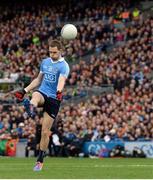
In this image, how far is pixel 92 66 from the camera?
1362 inches

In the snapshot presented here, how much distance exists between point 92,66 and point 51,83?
1927 centimetres

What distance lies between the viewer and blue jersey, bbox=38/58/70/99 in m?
15.3

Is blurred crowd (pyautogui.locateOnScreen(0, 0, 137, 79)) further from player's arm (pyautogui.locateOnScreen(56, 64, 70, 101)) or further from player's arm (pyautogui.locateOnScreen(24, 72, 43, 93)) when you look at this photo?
player's arm (pyautogui.locateOnScreen(56, 64, 70, 101))

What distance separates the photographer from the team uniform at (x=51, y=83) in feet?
50.2

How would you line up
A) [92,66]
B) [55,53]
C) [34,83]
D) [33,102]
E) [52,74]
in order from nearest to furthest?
[33,102], [55,53], [52,74], [34,83], [92,66]

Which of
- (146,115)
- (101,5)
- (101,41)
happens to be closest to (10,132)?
(146,115)

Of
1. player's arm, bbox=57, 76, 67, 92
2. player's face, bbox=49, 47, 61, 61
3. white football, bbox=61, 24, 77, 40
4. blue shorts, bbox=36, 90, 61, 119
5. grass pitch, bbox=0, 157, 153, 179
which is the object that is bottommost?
grass pitch, bbox=0, 157, 153, 179

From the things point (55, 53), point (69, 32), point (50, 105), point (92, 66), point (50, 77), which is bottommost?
point (50, 105)

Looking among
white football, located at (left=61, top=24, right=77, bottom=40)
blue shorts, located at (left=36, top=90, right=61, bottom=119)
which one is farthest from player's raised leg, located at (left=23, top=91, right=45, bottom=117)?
white football, located at (left=61, top=24, right=77, bottom=40)

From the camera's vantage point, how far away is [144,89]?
31.1 meters

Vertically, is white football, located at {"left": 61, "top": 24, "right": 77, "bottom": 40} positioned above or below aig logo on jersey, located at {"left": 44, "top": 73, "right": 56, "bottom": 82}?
above

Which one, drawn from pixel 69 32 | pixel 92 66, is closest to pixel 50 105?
pixel 69 32

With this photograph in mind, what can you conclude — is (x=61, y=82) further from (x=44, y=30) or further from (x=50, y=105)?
(x=44, y=30)

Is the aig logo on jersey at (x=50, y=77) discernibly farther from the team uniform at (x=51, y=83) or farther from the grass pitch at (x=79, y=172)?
the grass pitch at (x=79, y=172)
